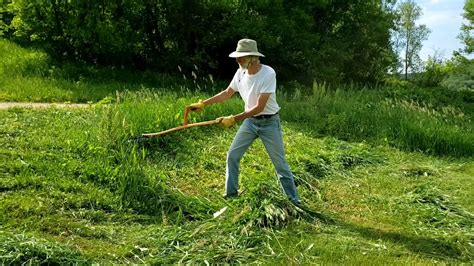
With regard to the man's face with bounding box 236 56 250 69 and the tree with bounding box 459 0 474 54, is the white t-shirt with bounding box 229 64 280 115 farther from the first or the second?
the tree with bounding box 459 0 474 54

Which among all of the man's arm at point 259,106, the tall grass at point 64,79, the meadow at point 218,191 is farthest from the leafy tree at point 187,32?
the man's arm at point 259,106

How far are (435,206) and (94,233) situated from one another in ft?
11.4

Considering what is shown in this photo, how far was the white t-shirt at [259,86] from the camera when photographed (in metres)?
5.18

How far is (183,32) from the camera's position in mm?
15109

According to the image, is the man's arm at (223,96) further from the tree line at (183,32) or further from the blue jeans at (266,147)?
the tree line at (183,32)

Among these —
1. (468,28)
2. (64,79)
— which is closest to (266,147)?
(64,79)

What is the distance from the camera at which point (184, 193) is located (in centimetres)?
603

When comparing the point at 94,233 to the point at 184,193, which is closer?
the point at 94,233

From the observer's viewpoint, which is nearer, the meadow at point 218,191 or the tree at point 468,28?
the meadow at point 218,191

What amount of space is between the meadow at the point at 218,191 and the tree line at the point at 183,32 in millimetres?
5170

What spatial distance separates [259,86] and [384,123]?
505 cm

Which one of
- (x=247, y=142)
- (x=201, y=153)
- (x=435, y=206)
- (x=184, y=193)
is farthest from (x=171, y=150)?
(x=435, y=206)

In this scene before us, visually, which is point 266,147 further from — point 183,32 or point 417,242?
point 183,32

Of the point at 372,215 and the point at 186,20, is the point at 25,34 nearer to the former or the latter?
the point at 186,20
